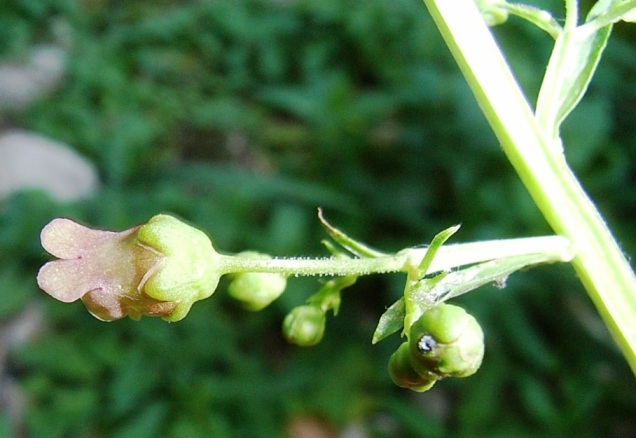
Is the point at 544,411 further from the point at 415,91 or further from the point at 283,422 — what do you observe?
the point at 415,91

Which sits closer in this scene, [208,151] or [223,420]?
[223,420]

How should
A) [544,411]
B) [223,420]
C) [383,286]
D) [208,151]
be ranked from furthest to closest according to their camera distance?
[208,151] → [383,286] → [223,420] → [544,411]

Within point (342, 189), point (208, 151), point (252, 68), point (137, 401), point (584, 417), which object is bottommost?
point (584, 417)

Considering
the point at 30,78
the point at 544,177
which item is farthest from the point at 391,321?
the point at 30,78

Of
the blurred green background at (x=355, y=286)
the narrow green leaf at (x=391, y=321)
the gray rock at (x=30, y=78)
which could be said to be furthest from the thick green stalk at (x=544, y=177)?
the gray rock at (x=30, y=78)

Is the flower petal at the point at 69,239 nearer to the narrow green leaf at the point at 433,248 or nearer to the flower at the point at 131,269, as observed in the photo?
the flower at the point at 131,269

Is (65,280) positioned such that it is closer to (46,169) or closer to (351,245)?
(351,245)

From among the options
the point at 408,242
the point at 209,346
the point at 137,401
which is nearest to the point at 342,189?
the point at 408,242
